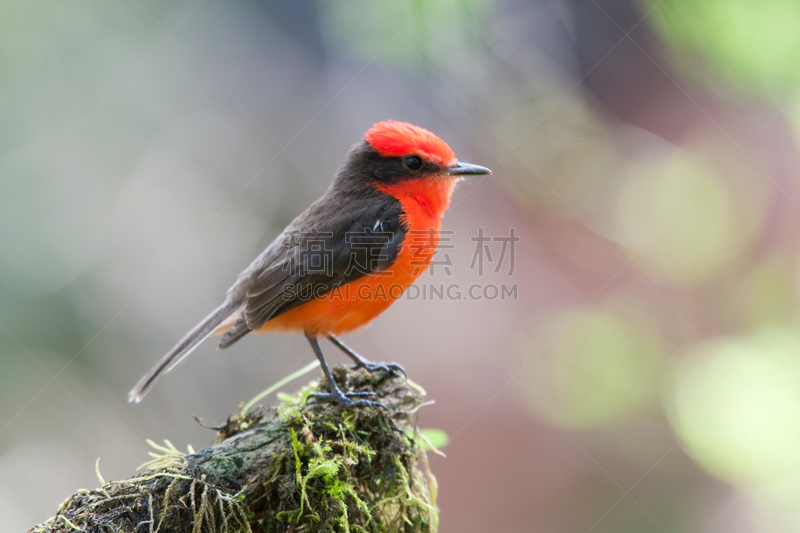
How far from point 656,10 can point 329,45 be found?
140 inches

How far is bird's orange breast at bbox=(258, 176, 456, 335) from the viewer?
151 inches

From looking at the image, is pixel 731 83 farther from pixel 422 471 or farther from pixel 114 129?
pixel 114 129

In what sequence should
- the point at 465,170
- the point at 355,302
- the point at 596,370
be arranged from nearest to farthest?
the point at 355,302 < the point at 465,170 < the point at 596,370

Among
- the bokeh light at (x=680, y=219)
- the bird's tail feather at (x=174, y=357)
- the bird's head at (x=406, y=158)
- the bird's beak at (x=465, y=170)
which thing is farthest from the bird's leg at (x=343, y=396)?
the bokeh light at (x=680, y=219)

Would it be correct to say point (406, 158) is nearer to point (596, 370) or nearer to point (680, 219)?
point (596, 370)

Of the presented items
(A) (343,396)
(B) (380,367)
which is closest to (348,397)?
(A) (343,396)

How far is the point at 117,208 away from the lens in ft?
19.0

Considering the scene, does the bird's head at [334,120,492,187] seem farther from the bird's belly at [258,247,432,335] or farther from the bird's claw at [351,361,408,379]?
the bird's claw at [351,361,408,379]

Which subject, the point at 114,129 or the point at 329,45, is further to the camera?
the point at 329,45

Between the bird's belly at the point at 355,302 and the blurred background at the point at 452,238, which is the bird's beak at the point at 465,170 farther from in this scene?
the blurred background at the point at 452,238

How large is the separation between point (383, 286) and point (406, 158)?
1.04m

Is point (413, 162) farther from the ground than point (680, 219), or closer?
closer

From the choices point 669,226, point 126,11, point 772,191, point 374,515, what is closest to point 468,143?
point 669,226

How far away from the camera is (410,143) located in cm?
422
